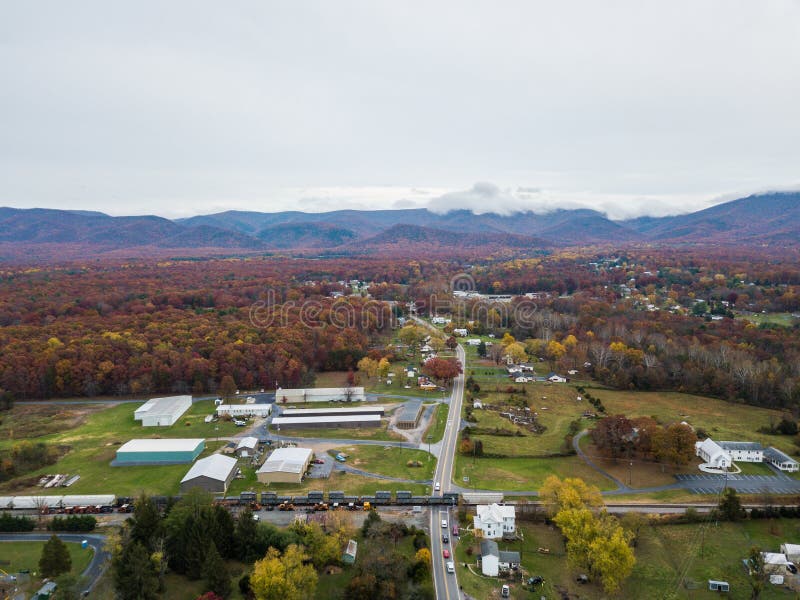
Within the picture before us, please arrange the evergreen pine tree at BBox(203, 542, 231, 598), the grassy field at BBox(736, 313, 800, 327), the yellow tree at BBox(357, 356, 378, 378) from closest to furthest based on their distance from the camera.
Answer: the evergreen pine tree at BBox(203, 542, 231, 598) < the yellow tree at BBox(357, 356, 378, 378) < the grassy field at BBox(736, 313, 800, 327)

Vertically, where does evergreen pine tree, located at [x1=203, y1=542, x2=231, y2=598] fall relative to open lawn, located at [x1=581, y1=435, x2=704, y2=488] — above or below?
above

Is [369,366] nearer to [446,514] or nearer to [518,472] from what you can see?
[518,472]

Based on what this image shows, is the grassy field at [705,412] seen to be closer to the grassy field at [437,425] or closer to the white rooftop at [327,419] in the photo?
the grassy field at [437,425]

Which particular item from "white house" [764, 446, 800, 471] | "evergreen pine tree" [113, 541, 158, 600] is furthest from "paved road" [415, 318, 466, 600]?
"white house" [764, 446, 800, 471]

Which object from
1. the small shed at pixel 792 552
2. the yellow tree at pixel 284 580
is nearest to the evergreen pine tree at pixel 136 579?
the yellow tree at pixel 284 580

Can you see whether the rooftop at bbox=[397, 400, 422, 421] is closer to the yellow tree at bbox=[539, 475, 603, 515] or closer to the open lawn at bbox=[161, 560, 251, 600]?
the yellow tree at bbox=[539, 475, 603, 515]

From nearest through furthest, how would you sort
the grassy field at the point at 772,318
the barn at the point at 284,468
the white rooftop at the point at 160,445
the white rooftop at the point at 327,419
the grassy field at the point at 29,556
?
the grassy field at the point at 29,556 → the barn at the point at 284,468 → the white rooftop at the point at 160,445 → the white rooftop at the point at 327,419 → the grassy field at the point at 772,318

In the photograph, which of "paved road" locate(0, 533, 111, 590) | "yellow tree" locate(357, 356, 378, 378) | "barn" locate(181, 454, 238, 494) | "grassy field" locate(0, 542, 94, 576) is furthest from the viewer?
"yellow tree" locate(357, 356, 378, 378)

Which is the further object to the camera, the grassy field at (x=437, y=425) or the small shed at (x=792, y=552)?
the grassy field at (x=437, y=425)
